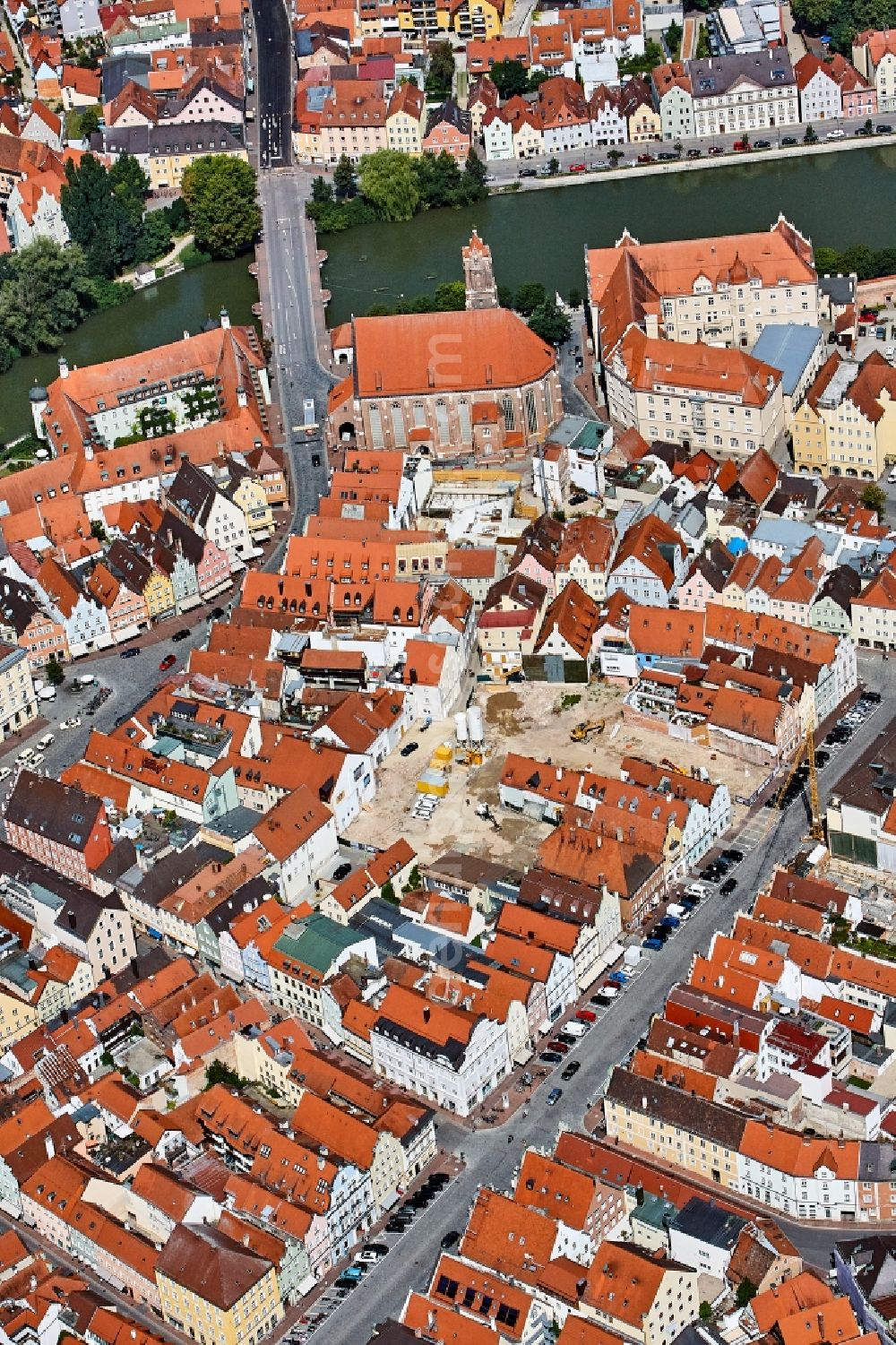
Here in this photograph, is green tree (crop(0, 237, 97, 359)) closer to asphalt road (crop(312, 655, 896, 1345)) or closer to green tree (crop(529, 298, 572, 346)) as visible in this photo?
green tree (crop(529, 298, 572, 346))

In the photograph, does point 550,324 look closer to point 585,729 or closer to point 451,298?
point 451,298

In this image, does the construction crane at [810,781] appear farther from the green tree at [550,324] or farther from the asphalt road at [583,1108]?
the green tree at [550,324]

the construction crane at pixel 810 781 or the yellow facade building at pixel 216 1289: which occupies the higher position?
the construction crane at pixel 810 781

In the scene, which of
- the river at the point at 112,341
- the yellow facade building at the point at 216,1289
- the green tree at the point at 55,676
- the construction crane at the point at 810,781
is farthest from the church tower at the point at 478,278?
the yellow facade building at the point at 216,1289

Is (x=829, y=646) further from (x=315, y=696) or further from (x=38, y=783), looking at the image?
(x=38, y=783)

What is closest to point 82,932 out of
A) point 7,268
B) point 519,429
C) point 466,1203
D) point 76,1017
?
point 76,1017

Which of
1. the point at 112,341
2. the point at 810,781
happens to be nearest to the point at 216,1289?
the point at 810,781

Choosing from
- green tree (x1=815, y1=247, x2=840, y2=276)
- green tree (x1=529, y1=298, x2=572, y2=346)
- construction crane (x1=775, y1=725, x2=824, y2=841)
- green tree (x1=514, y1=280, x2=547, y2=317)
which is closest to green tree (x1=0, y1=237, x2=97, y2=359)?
green tree (x1=514, y1=280, x2=547, y2=317)
